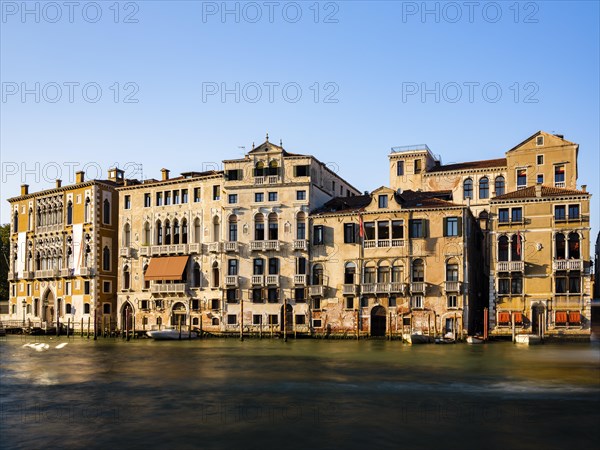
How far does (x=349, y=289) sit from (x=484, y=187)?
553 inches

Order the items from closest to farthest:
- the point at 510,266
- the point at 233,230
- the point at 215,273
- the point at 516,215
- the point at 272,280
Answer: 1. the point at 510,266
2. the point at 516,215
3. the point at 272,280
4. the point at 233,230
5. the point at 215,273

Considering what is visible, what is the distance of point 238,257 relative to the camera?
52344mm

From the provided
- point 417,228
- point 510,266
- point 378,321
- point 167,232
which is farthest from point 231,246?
point 510,266

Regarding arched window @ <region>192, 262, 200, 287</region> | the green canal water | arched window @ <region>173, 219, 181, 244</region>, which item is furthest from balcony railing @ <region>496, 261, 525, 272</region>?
arched window @ <region>173, 219, 181, 244</region>

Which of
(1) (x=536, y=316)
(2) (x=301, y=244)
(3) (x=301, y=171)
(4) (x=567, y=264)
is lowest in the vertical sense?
(1) (x=536, y=316)

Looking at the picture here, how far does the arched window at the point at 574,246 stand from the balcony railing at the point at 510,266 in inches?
120

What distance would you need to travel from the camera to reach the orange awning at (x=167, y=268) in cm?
5331

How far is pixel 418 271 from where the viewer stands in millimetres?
48094

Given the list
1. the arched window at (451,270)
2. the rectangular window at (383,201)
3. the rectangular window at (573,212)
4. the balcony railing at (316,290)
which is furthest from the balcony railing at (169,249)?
the rectangular window at (573,212)

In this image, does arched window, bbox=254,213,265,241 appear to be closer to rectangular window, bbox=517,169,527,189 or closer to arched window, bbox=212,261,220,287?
arched window, bbox=212,261,220,287

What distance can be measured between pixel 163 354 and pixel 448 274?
19355 mm

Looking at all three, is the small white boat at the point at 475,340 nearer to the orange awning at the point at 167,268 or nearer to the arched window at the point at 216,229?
the arched window at the point at 216,229

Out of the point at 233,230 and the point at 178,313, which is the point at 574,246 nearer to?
the point at 233,230

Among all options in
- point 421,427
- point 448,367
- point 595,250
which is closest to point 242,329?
point 448,367
